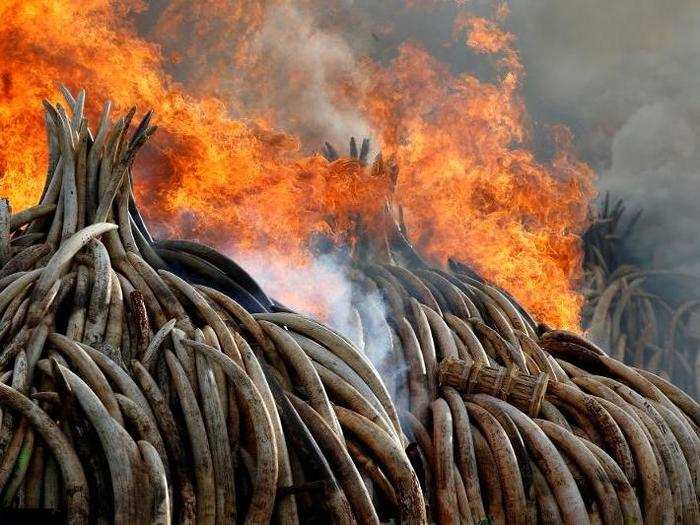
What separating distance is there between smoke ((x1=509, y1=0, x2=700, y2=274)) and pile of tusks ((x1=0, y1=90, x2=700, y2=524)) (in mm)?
9471

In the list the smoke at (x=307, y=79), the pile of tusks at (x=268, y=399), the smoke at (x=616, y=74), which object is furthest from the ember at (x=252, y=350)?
the smoke at (x=616, y=74)

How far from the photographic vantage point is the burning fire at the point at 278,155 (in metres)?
6.95

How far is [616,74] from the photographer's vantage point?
1570cm

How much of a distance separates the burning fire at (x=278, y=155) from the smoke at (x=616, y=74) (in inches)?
83.5

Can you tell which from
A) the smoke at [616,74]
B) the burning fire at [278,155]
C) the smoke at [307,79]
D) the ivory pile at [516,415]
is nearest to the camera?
the ivory pile at [516,415]

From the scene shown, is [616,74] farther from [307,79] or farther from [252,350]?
[252,350]

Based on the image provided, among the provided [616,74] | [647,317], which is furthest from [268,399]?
[616,74]

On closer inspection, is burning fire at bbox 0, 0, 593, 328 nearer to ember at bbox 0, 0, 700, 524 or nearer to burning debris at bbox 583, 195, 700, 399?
ember at bbox 0, 0, 700, 524

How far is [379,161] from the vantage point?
7.04m

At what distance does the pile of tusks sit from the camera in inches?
139

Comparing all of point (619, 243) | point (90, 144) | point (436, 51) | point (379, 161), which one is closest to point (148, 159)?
point (379, 161)

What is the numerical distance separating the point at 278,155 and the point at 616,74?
9.44m

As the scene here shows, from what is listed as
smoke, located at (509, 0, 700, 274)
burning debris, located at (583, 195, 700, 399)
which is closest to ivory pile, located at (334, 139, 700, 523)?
burning debris, located at (583, 195, 700, 399)

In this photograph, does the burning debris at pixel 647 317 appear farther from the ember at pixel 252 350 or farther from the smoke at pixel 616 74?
the smoke at pixel 616 74
